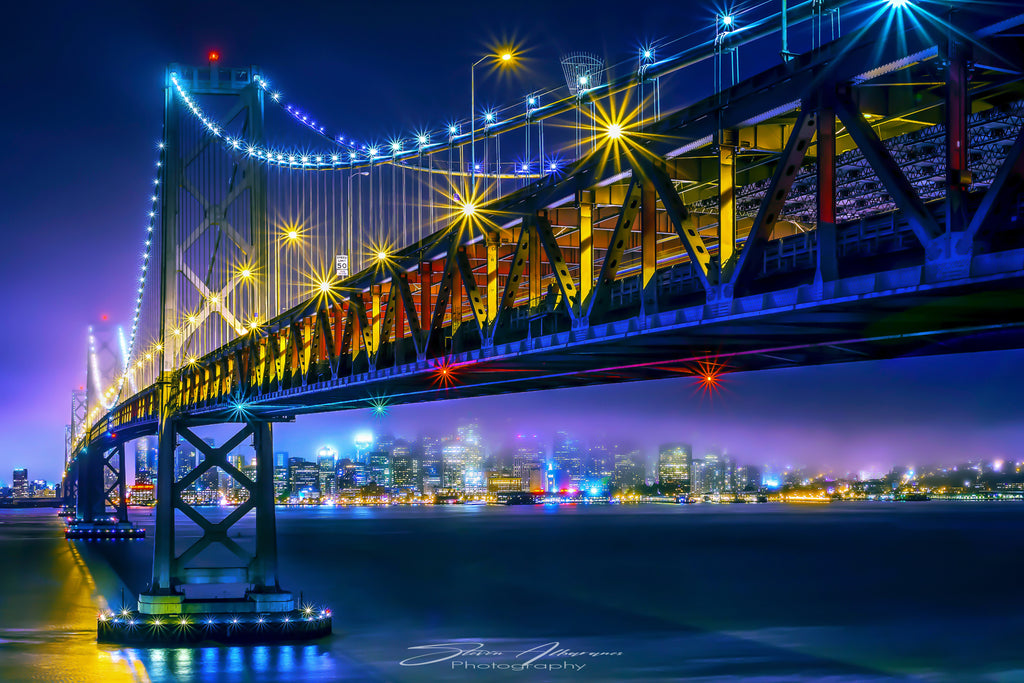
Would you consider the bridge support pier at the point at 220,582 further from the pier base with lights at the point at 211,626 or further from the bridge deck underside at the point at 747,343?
the bridge deck underside at the point at 747,343

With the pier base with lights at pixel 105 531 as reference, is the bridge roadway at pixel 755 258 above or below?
above

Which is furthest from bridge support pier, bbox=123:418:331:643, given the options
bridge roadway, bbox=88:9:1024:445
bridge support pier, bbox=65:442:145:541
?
bridge support pier, bbox=65:442:145:541

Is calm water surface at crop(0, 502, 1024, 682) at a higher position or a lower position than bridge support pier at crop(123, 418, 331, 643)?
lower

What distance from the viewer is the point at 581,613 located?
51.9m

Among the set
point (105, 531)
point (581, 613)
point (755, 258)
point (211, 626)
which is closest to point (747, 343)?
point (755, 258)

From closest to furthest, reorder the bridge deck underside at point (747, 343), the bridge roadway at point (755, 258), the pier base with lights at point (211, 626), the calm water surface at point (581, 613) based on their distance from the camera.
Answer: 1. the bridge roadway at point (755, 258)
2. the bridge deck underside at point (747, 343)
3. the pier base with lights at point (211, 626)
4. the calm water surface at point (581, 613)

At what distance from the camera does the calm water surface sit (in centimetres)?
3312

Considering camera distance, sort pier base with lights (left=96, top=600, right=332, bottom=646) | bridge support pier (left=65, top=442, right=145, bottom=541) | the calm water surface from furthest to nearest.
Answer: bridge support pier (left=65, top=442, right=145, bottom=541) → the calm water surface → pier base with lights (left=96, top=600, right=332, bottom=646)

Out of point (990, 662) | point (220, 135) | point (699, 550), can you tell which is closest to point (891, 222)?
point (220, 135)

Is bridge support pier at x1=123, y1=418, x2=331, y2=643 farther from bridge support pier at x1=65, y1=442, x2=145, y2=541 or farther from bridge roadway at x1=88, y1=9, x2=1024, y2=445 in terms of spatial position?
bridge support pier at x1=65, y1=442, x2=145, y2=541

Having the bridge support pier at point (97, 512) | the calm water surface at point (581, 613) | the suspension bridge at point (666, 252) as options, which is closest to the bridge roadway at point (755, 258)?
the suspension bridge at point (666, 252)

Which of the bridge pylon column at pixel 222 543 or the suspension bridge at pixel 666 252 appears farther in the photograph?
the bridge pylon column at pixel 222 543

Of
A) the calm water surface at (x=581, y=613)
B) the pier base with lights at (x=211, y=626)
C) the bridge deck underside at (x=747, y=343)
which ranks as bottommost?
the calm water surface at (x=581, y=613)

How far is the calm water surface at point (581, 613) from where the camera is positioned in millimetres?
33125
